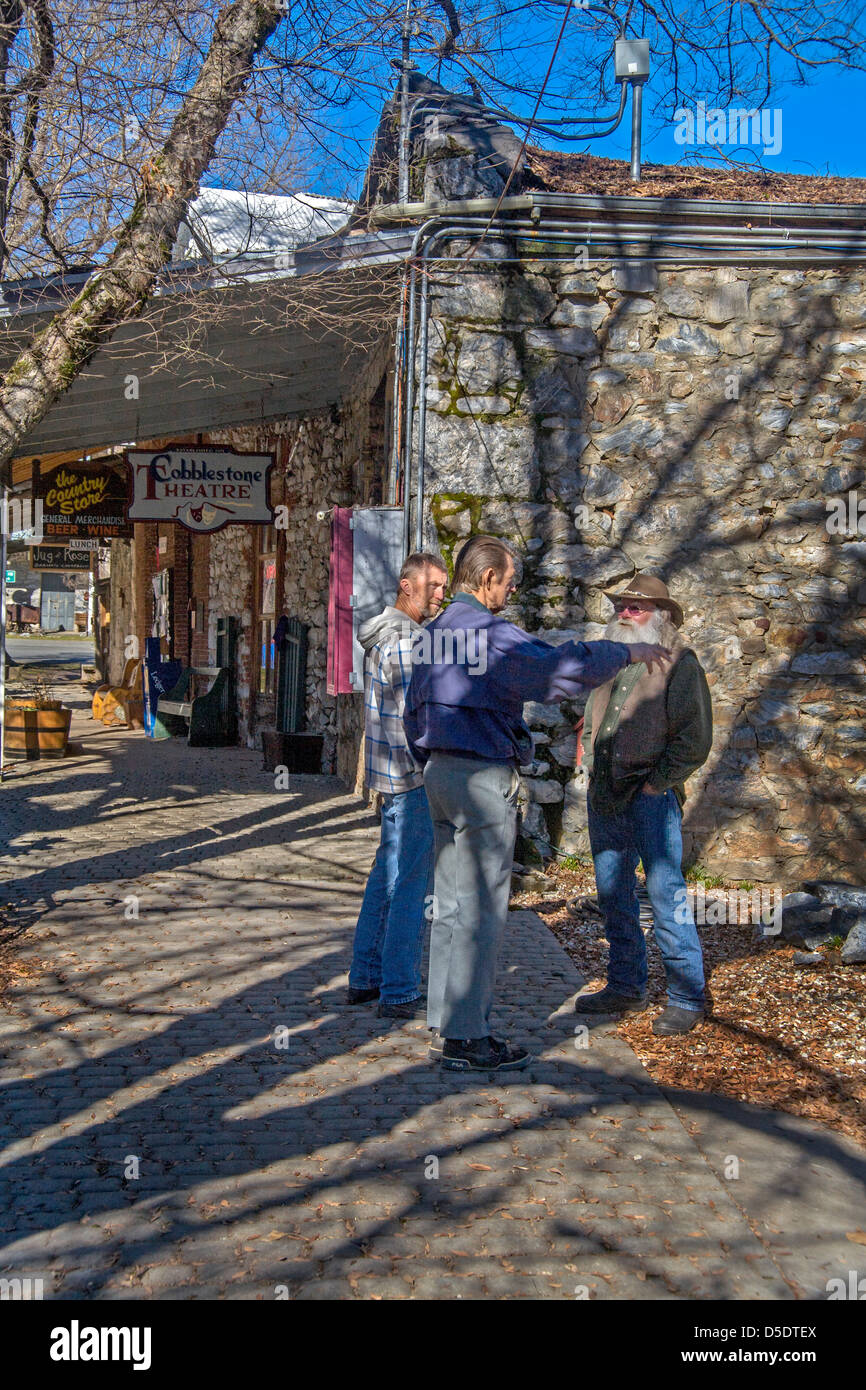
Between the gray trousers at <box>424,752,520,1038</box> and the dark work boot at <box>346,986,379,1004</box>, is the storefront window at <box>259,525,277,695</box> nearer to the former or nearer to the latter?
the dark work boot at <box>346,986,379,1004</box>

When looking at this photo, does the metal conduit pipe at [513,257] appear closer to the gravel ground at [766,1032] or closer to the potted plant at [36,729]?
the gravel ground at [766,1032]

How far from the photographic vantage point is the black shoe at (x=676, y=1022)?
4766 mm

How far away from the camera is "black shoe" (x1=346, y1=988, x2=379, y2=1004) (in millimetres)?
5113

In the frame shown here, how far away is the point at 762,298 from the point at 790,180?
6.81 ft

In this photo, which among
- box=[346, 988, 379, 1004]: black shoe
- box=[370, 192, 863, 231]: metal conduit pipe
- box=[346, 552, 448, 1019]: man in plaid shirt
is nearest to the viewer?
box=[346, 552, 448, 1019]: man in plaid shirt

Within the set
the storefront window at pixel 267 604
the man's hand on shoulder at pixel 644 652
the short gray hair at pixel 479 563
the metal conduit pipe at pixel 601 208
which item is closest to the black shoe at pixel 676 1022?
the man's hand on shoulder at pixel 644 652

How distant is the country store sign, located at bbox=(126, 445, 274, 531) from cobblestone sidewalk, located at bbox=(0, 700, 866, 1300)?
5860 mm

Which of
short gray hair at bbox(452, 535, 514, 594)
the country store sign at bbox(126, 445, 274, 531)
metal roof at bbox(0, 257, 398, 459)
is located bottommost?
short gray hair at bbox(452, 535, 514, 594)

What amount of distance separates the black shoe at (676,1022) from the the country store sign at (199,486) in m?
8.05

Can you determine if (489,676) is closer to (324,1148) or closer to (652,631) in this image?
(652,631)

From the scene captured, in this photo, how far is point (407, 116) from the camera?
7.86 m

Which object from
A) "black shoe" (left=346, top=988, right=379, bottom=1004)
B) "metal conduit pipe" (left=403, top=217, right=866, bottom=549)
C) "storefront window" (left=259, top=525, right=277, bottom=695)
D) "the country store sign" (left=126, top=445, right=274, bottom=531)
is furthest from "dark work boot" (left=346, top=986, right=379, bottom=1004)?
"storefront window" (left=259, top=525, right=277, bottom=695)

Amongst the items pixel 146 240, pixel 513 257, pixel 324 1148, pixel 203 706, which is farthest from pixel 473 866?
pixel 203 706

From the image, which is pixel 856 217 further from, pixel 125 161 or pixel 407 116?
pixel 125 161
